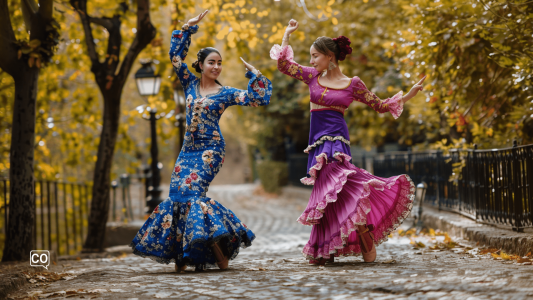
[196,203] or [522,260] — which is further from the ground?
[196,203]

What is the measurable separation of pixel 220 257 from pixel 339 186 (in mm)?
1284

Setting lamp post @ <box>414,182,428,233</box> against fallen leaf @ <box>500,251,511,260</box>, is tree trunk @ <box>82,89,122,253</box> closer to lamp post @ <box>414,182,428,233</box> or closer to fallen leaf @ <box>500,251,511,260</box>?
lamp post @ <box>414,182,428,233</box>

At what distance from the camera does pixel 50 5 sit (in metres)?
6.57

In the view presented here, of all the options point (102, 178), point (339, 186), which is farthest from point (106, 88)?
point (339, 186)

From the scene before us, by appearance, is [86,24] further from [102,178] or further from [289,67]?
[289,67]

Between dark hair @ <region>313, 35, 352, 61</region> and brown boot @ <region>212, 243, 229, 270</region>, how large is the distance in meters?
2.08

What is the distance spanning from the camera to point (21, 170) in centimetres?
635

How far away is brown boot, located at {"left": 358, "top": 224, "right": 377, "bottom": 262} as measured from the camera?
506 centimetres

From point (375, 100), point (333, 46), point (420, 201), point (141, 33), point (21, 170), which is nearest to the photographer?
point (333, 46)

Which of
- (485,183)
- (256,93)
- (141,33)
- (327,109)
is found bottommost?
(485,183)

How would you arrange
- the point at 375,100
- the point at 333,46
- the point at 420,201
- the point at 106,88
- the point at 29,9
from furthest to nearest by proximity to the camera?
the point at 420,201 < the point at 106,88 < the point at 29,9 < the point at 375,100 < the point at 333,46

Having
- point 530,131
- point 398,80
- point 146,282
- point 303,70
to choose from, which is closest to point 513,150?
point 530,131

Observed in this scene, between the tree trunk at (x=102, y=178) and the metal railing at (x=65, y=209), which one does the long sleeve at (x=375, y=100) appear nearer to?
the metal railing at (x=65, y=209)

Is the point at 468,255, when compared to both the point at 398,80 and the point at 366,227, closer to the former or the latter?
the point at 366,227
